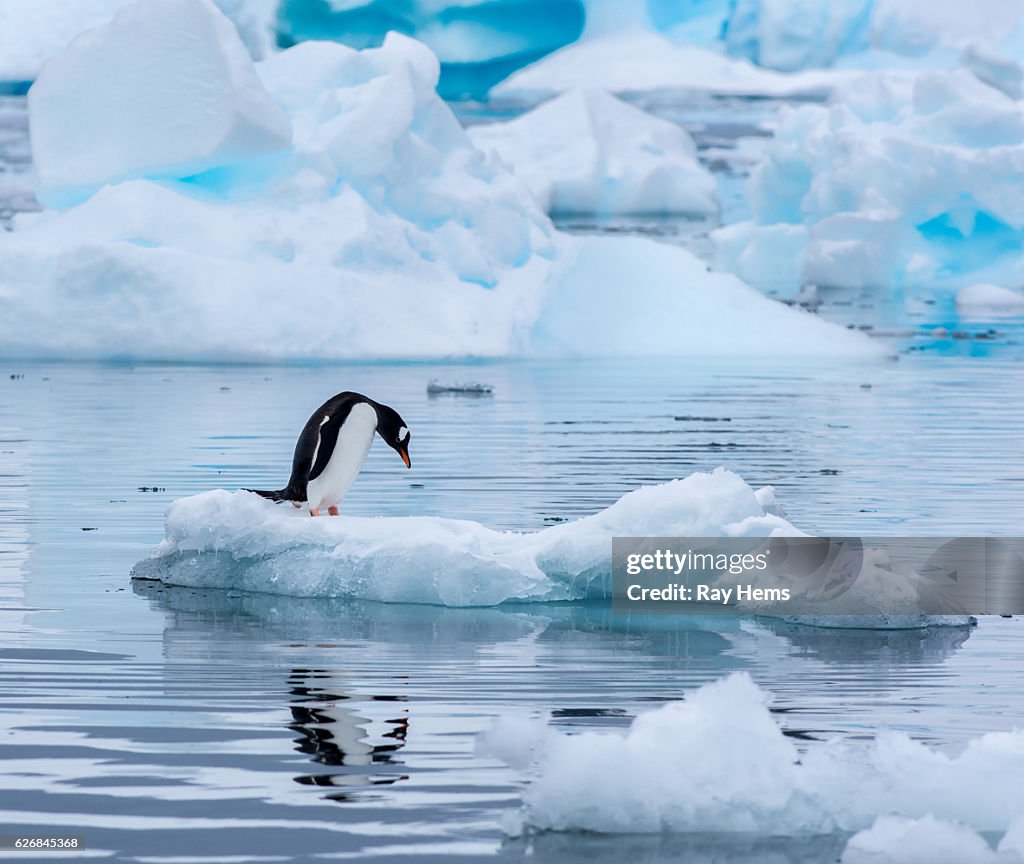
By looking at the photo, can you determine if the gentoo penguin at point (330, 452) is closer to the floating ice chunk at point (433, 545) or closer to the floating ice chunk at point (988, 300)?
the floating ice chunk at point (433, 545)

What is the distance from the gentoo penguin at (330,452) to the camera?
737 cm

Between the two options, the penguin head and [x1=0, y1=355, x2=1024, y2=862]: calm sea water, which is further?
the penguin head

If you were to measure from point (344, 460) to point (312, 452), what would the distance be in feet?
0.51

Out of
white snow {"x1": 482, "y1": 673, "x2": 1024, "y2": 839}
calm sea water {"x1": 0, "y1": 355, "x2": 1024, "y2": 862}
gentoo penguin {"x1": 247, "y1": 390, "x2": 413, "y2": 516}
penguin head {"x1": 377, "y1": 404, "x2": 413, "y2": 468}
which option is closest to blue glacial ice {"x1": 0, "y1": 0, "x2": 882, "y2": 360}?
calm sea water {"x1": 0, "y1": 355, "x2": 1024, "y2": 862}

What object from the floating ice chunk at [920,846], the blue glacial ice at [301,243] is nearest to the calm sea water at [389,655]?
the floating ice chunk at [920,846]

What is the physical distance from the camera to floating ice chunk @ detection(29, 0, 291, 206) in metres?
17.2

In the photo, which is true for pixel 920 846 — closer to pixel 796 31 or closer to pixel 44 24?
pixel 44 24

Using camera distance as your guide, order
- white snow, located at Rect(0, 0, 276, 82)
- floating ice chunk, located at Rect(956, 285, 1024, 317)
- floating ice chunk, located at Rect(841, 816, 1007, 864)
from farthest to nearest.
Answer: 1. white snow, located at Rect(0, 0, 276, 82)
2. floating ice chunk, located at Rect(956, 285, 1024, 317)
3. floating ice chunk, located at Rect(841, 816, 1007, 864)

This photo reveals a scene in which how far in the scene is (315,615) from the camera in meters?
6.70

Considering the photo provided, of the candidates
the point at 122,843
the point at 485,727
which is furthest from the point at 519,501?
the point at 122,843

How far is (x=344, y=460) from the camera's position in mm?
7465

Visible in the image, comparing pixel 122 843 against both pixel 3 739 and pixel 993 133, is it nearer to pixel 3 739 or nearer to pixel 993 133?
pixel 3 739

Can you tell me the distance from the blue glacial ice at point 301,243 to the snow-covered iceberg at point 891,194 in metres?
7.37

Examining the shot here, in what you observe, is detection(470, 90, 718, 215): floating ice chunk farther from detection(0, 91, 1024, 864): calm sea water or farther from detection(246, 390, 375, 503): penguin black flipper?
A: detection(246, 390, 375, 503): penguin black flipper
